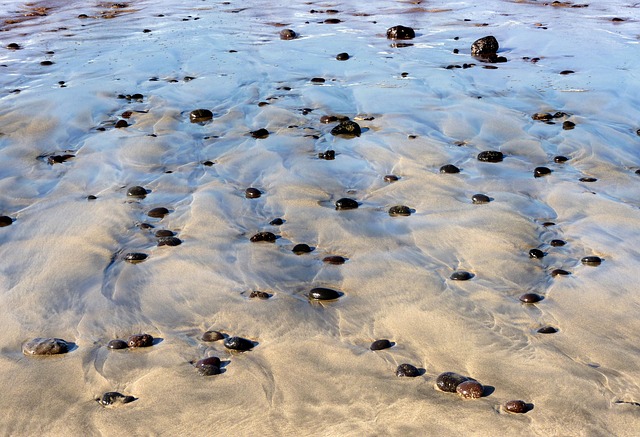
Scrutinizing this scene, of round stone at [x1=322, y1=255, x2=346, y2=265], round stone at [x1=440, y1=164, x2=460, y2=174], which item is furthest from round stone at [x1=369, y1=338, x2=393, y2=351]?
round stone at [x1=440, y1=164, x2=460, y2=174]

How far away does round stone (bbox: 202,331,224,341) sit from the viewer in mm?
4055

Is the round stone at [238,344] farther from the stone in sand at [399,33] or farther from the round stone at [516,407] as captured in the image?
the stone in sand at [399,33]

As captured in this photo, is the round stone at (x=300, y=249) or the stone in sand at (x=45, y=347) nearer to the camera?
the stone in sand at (x=45, y=347)

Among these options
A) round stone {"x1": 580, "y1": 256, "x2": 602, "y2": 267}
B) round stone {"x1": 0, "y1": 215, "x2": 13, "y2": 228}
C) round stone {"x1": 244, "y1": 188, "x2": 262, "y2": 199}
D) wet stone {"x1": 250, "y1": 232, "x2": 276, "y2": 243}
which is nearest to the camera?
round stone {"x1": 580, "y1": 256, "x2": 602, "y2": 267}

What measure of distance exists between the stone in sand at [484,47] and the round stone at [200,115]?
190 inches

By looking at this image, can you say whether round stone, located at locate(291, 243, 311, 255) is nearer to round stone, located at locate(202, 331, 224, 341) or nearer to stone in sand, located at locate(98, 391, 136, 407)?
round stone, located at locate(202, 331, 224, 341)

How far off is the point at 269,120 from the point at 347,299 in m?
3.81

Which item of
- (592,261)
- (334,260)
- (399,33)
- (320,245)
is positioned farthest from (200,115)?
(399,33)

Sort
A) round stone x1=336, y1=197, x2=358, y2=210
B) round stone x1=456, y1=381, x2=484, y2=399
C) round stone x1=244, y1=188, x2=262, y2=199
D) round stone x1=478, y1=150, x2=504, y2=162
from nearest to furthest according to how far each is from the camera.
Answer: round stone x1=456, y1=381, x2=484, y2=399
round stone x1=336, y1=197, x2=358, y2=210
round stone x1=244, y1=188, x2=262, y2=199
round stone x1=478, y1=150, x2=504, y2=162

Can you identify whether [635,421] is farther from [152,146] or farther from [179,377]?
[152,146]

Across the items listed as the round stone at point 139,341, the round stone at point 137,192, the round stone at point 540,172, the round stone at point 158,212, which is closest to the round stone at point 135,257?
the round stone at point 158,212

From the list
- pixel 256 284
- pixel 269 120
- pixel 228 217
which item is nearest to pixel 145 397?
pixel 256 284

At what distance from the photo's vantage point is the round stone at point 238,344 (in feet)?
13.0

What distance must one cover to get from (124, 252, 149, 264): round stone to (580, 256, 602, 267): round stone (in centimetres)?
299
